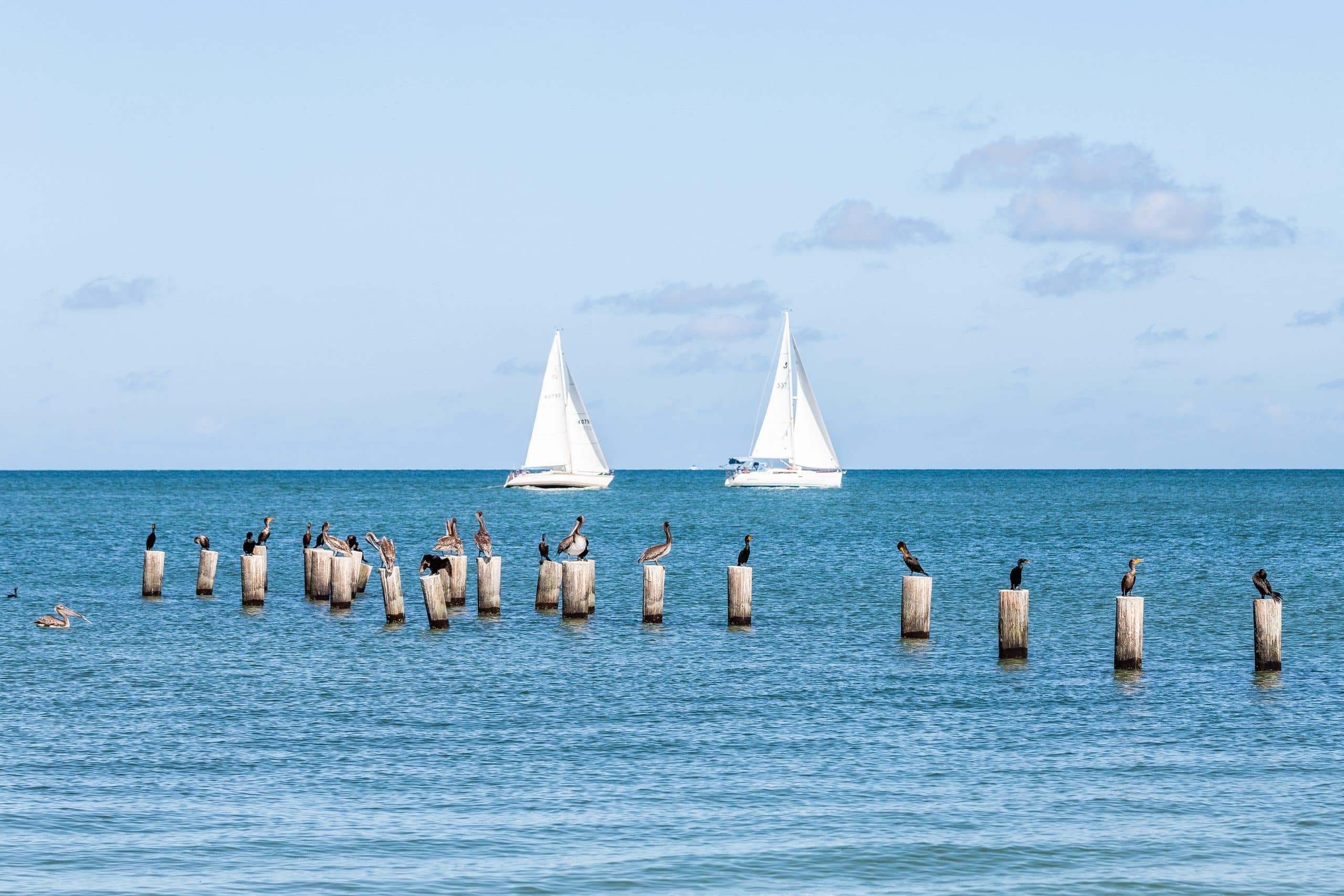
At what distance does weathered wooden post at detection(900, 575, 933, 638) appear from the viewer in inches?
1150

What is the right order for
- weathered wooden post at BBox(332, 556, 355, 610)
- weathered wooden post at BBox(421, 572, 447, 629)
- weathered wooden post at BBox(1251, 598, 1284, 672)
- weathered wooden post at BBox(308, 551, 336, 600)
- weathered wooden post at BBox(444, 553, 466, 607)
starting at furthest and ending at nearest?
weathered wooden post at BBox(308, 551, 336, 600) < weathered wooden post at BBox(444, 553, 466, 607) < weathered wooden post at BBox(332, 556, 355, 610) < weathered wooden post at BBox(421, 572, 447, 629) < weathered wooden post at BBox(1251, 598, 1284, 672)

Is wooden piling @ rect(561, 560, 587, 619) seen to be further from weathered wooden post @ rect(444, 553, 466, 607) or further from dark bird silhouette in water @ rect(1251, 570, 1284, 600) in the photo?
dark bird silhouette in water @ rect(1251, 570, 1284, 600)

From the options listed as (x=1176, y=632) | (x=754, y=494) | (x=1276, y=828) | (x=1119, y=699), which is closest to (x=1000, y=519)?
(x=754, y=494)

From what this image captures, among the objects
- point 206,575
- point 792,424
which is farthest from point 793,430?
point 206,575

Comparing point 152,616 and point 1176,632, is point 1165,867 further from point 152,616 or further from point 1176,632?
point 152,616

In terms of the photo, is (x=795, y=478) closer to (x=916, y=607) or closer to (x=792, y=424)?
(x=792, y=424)

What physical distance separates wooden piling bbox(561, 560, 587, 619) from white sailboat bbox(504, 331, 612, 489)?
7585 cm

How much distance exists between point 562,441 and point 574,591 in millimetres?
80134

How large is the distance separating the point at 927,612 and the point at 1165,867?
15.2 m

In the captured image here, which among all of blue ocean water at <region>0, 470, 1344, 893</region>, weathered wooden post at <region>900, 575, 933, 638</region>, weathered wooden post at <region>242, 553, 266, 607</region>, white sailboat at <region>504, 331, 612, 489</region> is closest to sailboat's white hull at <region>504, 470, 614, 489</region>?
white sailboat at <region>504, 331, 612, 489</region>

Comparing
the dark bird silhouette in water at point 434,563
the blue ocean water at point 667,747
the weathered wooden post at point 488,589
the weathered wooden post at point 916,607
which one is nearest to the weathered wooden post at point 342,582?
the blue ocean water at point 667,747

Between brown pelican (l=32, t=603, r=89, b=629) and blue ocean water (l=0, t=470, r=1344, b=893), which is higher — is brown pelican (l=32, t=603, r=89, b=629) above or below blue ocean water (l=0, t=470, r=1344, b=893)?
above

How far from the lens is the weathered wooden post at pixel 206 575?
1512 inches

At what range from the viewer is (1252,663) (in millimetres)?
27469
